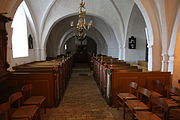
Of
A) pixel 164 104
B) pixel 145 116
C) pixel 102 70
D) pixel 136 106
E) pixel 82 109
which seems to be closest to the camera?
pixel 164 104

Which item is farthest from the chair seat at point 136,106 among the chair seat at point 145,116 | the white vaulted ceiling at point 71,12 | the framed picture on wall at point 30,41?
the framed picture on wall at point 30,41

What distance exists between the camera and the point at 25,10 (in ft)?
29.6

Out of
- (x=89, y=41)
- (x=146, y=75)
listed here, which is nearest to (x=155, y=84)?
(x=146, y=75)

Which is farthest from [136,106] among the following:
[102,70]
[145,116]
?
[102,70]

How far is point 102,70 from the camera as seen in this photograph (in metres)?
6.75

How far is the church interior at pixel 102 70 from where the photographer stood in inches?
143

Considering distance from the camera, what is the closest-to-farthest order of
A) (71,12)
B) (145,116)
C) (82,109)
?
(145,116) < (82,109) < (71,12)

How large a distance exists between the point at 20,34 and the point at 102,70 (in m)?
5.54

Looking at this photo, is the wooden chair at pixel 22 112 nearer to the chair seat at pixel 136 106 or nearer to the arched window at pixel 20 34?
the chair seat at pixel 136 106

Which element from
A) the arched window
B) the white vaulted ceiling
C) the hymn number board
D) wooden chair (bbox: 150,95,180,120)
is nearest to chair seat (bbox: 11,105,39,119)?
wooden chair (bbox: 150,95,180,120)

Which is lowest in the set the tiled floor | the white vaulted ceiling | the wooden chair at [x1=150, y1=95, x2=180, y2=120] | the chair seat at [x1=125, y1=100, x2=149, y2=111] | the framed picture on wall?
the tiled floor

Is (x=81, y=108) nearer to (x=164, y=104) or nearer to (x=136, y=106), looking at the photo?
(x=136, y=106)

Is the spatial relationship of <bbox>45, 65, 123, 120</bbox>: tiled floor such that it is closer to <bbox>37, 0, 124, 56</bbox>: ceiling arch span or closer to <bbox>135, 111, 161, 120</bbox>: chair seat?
<bbox>135, 111, 161, 120</bbox>: chair seat

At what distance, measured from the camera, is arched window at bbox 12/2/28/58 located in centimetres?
866
